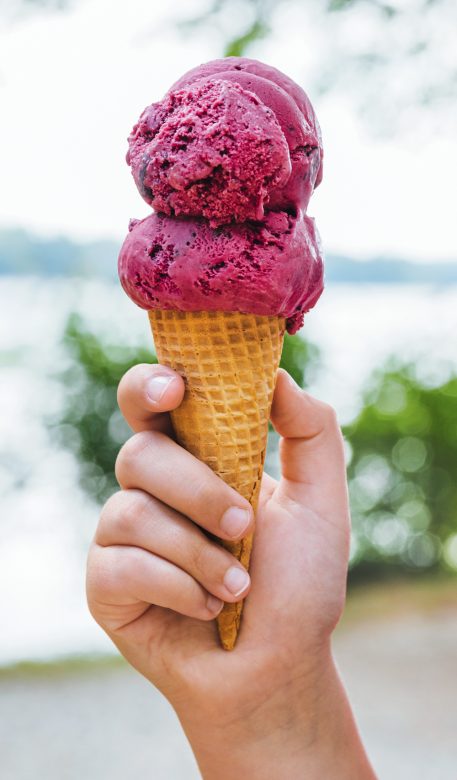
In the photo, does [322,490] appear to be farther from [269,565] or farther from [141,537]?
[141,537]

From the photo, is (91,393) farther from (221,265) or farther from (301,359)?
(221,265)

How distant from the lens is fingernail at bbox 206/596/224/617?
132cm

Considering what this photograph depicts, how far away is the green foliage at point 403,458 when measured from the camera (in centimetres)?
504

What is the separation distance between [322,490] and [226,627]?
0.38 m

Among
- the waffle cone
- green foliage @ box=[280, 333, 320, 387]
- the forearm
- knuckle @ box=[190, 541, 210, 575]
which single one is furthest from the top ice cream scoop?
green foliage @ box=[280, 333, 320, 387]

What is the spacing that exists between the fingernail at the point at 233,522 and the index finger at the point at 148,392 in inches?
8.5

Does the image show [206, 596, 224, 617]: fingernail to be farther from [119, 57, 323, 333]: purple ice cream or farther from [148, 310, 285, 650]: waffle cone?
[119, 57, 323, 333]: purple ice cream

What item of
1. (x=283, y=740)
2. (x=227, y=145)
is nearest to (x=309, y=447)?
(x=283, y=740)

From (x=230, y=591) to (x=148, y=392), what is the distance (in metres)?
0.39

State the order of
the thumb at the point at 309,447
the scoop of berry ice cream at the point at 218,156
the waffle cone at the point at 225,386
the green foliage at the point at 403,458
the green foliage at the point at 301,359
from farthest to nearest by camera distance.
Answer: the green foliage at the point at 403,458 → the green foliage at the point at 301,359 → the thumb at the point at 309,447 → the waffle cone at the point at 225,386 → the scoop of berry ice cream at the point at 218,156

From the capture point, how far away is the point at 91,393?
4547 millimetres

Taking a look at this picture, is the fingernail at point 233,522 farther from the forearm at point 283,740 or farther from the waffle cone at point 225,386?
the forearm at point 283,740

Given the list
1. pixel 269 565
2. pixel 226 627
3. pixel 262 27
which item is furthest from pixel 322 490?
pixel 262 27

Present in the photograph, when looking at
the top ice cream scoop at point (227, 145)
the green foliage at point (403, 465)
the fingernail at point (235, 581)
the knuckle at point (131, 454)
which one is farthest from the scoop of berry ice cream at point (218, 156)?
the green foliage at point (403, 465)
